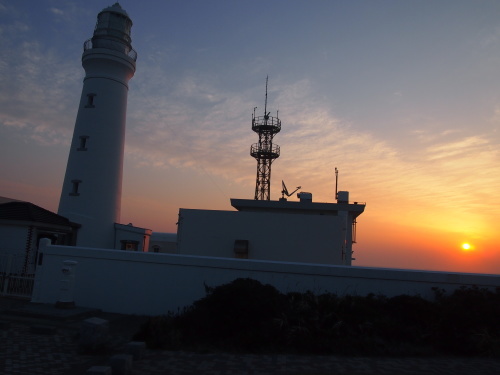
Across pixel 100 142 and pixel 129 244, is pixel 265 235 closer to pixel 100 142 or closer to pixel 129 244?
pixel 129 244

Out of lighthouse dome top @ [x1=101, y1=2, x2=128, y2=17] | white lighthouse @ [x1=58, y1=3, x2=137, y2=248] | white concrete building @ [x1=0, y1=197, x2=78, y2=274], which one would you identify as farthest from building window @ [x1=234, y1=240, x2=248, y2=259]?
lighthouse dome top @ [x1=101, y1=2, x2=128, y2=17]

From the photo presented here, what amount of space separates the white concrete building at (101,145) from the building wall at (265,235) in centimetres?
480

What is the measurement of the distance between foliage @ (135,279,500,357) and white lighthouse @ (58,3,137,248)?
15271 millimetres

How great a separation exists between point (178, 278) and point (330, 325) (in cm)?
492

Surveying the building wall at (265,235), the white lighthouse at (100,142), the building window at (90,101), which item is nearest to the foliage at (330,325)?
the building wall at (265,235)

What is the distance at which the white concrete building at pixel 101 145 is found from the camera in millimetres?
23766

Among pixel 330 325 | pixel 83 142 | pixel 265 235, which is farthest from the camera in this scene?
pixel 83 142

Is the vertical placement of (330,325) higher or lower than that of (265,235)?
lower

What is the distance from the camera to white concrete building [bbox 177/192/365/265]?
21.4 meters

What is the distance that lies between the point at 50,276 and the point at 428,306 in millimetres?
11229

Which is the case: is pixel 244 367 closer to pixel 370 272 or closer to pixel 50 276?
pixel 370 272

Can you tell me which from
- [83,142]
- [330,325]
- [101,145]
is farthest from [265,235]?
[330,325]

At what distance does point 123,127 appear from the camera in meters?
25.3

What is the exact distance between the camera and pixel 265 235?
2172cm
